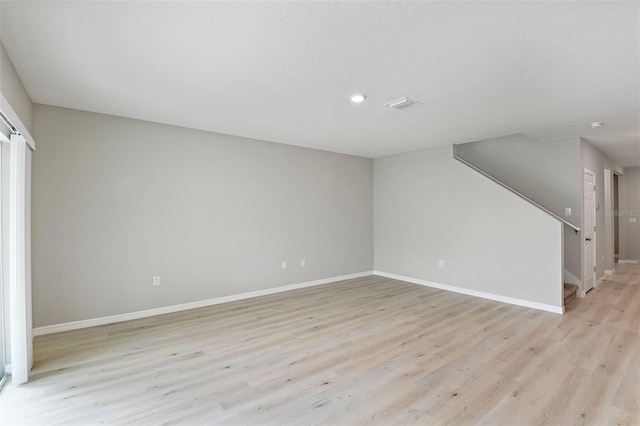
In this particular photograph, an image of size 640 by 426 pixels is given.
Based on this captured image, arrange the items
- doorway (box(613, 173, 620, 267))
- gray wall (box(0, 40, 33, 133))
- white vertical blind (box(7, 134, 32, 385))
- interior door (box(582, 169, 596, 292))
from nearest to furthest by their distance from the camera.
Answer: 1. gray wall (box(0, 40, 33, 133))
2. white vertical blind (box(7, 134, 32, 385))
3. interior door (box(582, 169, 596, 292))
4. doorway (box(613, 173, 620, 267))

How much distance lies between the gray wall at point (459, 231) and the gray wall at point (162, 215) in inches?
52.9

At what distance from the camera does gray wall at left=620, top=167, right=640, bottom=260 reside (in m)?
7.59

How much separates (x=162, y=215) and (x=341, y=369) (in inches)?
118

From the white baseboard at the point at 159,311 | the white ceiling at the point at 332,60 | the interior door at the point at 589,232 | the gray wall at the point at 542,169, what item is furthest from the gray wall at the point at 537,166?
the white baseboard at the point at 159,311

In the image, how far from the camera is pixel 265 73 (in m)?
2.51

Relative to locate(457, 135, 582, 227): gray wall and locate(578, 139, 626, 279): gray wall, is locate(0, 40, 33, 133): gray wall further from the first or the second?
locate(578, 139, 626, 279): gray wall

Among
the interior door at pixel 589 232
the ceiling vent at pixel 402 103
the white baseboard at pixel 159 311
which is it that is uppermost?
the ceiling vent at pixel 402 103

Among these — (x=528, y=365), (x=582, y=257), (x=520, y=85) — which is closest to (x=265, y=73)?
(x=520, y=85)

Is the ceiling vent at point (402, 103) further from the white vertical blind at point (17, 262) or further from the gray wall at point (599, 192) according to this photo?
the gray wall at point (599, 192)

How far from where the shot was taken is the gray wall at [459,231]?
4285 mm

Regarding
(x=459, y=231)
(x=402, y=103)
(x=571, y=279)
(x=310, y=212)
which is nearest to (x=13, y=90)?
(x=402, y=103)

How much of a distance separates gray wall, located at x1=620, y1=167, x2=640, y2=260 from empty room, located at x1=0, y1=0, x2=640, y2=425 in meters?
2.46

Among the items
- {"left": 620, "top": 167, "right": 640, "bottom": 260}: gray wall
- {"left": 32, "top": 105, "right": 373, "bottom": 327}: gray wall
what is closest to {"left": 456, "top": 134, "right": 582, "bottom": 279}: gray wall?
{"left": 32, "top": 105, "right": 373, "bottom": 327}: gray wall

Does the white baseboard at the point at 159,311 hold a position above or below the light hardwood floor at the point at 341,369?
above
